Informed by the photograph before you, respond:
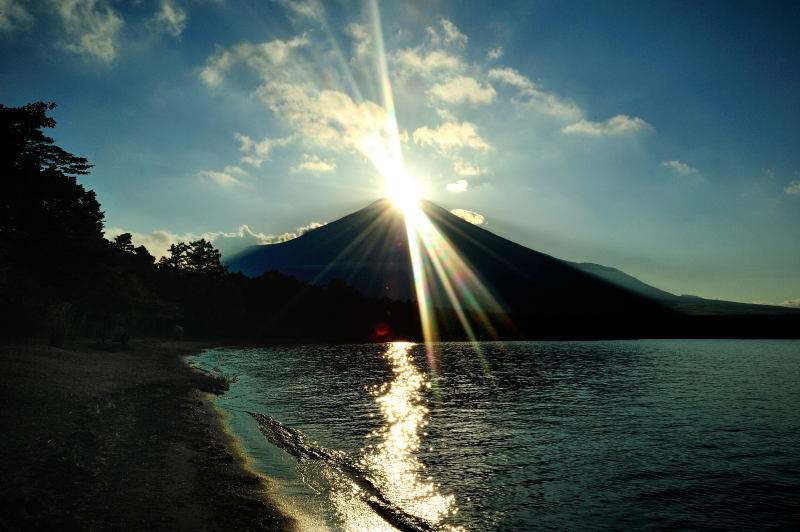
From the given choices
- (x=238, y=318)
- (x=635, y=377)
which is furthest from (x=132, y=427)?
(x=238, y=318)

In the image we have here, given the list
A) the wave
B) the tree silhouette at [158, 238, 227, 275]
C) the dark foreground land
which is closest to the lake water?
the wave

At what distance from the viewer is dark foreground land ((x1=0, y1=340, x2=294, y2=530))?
39.2 ft

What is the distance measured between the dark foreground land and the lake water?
185 centimetres

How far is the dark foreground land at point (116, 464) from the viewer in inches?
470

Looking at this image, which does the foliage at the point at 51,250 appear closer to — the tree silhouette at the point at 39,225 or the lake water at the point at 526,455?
the tree silhouette at the point at 39,225

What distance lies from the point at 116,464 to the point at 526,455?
17.7 m

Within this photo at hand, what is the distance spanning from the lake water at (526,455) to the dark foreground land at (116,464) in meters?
1.85

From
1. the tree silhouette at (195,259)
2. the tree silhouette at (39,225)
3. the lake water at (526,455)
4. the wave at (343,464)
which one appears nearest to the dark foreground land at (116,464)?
the lake water at (526,455)

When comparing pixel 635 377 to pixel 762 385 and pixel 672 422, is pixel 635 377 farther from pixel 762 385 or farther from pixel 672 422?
pixel 672 422

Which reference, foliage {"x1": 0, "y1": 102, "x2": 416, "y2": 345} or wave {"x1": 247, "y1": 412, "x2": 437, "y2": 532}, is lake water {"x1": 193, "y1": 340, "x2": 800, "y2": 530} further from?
foliage {"x1": 0, "y1": 102, "x2": 416, "y2": 345}

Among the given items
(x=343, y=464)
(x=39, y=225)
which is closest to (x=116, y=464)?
(x=343, y=464)

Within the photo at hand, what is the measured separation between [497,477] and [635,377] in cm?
4968

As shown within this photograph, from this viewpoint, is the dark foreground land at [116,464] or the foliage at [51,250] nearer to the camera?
the dark foreground land at [116,464]

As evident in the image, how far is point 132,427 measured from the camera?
70.3 feet
